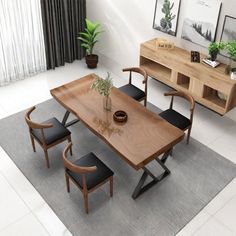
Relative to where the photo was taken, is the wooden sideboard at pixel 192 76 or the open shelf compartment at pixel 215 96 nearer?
the wooden sideboard at pixel 192 76

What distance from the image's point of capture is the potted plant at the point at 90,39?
19.9 feet

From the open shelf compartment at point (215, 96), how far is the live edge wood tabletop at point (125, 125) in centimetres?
122

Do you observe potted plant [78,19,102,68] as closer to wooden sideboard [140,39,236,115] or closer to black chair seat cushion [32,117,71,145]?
wooden sideboard [140,39,236,115]

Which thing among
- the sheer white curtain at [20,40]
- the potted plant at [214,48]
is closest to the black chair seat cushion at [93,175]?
the potted plant at [214,48]

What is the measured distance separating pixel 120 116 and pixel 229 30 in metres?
1.99

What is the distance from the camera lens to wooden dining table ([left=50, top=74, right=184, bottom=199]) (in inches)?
135

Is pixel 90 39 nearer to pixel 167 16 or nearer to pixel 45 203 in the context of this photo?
pixel 167 16

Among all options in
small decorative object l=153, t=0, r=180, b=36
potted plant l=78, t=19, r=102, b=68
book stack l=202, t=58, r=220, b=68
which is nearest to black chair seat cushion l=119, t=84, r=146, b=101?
book stack l=202, t=58, r=220, b=68

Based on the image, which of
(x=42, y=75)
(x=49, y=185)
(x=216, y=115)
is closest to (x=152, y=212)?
(x=49, y=185)

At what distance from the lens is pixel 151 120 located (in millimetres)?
3869

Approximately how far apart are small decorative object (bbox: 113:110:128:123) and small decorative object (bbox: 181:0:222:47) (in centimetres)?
187

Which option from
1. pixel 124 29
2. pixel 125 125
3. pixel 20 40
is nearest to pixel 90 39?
pixel 124 29

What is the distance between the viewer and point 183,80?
5156 millimetres

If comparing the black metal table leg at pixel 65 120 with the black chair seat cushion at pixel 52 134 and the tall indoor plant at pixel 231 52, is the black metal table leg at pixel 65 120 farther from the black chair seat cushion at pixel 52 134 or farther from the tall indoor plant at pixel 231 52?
the tall indoor plant at pixel 231 52
